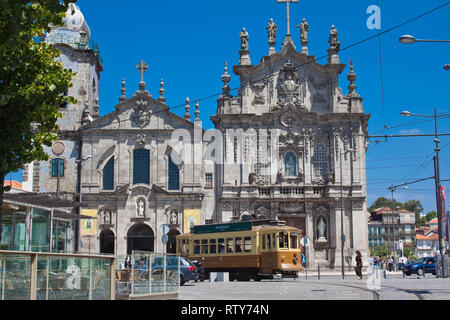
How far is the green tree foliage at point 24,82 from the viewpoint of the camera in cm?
1334

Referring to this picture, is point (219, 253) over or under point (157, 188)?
under

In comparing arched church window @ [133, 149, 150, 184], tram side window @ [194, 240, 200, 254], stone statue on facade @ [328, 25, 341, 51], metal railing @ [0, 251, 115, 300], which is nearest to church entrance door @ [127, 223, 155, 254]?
arched church window @ [133, 149, 150, 184]

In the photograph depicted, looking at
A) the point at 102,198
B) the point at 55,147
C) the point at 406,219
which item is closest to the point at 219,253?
the point at 102,198

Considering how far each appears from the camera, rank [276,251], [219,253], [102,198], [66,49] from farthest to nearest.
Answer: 1. [66,49]
2. [102,198]
3. [219,253]
4. [276,251]

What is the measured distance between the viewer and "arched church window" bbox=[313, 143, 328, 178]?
50.2 m

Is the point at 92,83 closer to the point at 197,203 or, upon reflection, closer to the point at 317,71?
the point at 197,203

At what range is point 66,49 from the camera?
53.3 meters

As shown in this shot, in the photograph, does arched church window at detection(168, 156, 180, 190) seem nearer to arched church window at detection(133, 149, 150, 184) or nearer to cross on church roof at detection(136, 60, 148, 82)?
arched church window at detection(133, 149, 150, 184)

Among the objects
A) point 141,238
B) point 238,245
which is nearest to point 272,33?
point 141,238

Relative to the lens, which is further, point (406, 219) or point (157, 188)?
point (406, 219)

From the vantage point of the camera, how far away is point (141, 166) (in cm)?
5016

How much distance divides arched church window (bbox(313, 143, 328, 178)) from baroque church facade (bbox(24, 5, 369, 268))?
8 cm

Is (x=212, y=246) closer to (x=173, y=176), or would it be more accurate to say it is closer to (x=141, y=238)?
(x=173, y=176)

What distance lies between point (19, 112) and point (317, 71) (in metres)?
39.3
